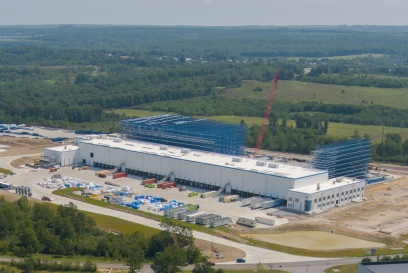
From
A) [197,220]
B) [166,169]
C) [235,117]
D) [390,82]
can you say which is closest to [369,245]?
[197,220]

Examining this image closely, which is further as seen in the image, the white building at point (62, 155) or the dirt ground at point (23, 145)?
the dirt ground at point (23, 145)

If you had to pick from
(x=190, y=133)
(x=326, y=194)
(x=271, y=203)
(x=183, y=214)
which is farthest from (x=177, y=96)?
(x=183, y=214)

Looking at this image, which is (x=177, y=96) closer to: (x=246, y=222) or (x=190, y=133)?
(x=190, y=133)

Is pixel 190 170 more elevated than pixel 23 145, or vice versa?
pixel 190 170

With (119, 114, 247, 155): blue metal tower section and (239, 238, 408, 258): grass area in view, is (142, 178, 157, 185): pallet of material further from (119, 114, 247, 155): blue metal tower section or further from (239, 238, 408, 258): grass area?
(239, 238, 408, 258): grass area

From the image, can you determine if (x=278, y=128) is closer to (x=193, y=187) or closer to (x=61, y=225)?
(x=193, y=187)

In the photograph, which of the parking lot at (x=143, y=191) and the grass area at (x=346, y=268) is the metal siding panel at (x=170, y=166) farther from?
the grass area at (x=346, y=268)

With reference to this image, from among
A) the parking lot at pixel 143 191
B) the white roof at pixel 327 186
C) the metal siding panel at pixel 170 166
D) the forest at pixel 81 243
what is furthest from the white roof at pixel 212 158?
the forest at pixel 81 243
